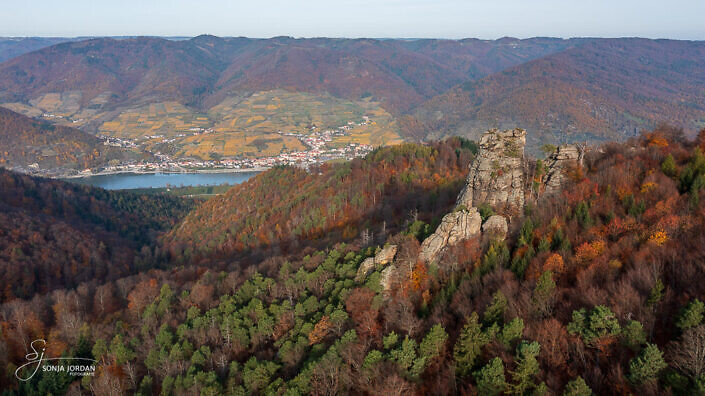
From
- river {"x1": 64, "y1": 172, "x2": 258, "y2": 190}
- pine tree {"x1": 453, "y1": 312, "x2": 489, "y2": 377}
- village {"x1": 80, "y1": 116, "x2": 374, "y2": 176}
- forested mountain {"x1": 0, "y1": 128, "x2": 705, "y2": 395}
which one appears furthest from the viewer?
village {"x1": 80, "y1": 116, "x2": 374, "y2": 176}

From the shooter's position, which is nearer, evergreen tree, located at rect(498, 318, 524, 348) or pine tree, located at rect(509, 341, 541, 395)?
pine tree, located at rect(509, 341, 541, 395)

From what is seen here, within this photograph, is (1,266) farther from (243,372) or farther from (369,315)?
(369,315)

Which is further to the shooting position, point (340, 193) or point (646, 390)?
point (340, 193)

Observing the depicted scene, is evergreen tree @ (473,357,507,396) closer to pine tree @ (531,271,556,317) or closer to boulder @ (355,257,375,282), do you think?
pine tree @ (531,271,556,317)

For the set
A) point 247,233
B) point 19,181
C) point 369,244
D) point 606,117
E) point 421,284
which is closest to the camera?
point 421,284

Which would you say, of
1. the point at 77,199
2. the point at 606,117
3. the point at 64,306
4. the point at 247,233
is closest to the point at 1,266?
the point at 64,306

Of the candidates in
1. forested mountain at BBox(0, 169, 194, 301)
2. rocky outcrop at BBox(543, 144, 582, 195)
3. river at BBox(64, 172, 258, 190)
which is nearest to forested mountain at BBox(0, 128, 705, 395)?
rocky outcrop at BBox(543, 144, 582, 195)

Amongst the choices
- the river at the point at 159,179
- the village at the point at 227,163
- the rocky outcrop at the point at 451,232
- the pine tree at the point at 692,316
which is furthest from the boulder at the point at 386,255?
the village at the point at 227,163

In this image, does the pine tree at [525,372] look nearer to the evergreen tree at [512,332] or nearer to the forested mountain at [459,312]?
the forested mountain at [459,312]
